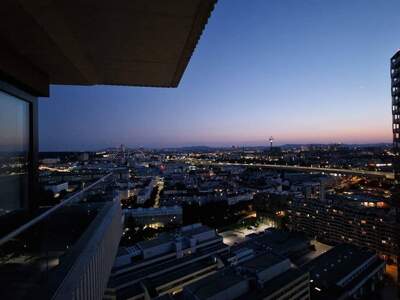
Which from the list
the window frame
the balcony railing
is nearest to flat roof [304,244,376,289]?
the balcony railing

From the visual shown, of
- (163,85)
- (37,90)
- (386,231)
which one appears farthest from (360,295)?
(37,90)

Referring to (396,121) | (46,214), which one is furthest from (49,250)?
(396,121)

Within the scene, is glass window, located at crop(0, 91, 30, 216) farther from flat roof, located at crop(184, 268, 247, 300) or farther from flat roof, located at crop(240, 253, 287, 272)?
flat roof, located at crop(240, 253, 287, 272)

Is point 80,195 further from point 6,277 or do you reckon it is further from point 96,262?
point 6,277

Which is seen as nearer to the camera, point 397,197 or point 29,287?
point 29,287

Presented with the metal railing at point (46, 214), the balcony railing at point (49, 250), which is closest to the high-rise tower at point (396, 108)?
the metal railing at point (46, 214)

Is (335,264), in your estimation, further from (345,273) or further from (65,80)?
(65,80)
